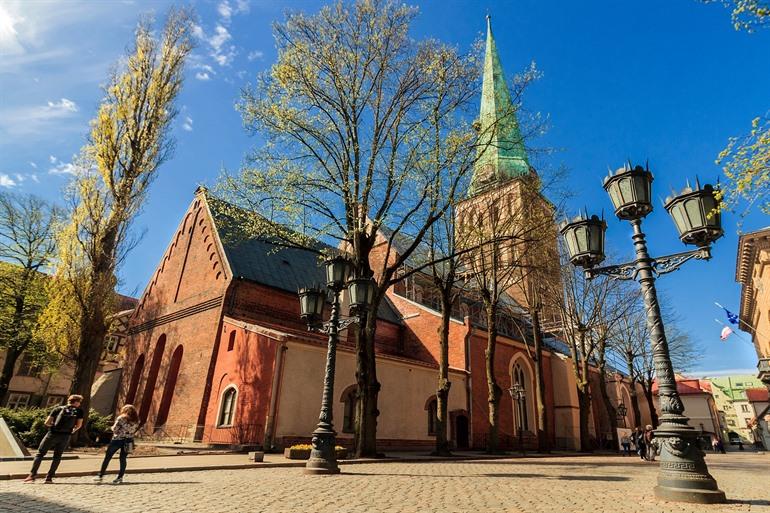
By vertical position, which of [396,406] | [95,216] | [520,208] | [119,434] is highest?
[520,208]

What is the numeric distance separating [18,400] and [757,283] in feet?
173

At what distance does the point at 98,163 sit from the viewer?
671 inches

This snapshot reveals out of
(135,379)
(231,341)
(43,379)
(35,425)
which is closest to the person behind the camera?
(35,425)

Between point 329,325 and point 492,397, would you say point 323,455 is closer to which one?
point 329,325

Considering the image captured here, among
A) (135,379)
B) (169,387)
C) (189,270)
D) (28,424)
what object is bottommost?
(28,424)

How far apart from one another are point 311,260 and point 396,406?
11.0 meters

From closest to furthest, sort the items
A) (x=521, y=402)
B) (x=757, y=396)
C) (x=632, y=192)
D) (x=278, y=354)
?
(x=632, y=192) < (x=278, y=354) < (x=521, y=402) < (x=757, y=396)

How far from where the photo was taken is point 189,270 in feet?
76.6

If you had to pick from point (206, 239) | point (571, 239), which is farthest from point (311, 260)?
point (571, 239)

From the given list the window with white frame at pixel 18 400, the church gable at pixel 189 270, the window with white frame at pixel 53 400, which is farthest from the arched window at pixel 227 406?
the window with white frame at pixel 18 400

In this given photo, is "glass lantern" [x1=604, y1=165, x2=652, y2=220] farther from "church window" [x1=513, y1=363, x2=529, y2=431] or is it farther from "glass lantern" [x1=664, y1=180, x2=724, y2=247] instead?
"church window" [x1=513, y1=363, x2=529, y2=431]

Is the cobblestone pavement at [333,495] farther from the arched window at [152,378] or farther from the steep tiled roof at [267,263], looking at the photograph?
the arched window at [152,378]

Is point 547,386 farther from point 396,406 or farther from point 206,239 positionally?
point 206,239

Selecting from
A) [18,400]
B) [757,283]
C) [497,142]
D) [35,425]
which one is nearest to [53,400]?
[18,400]
